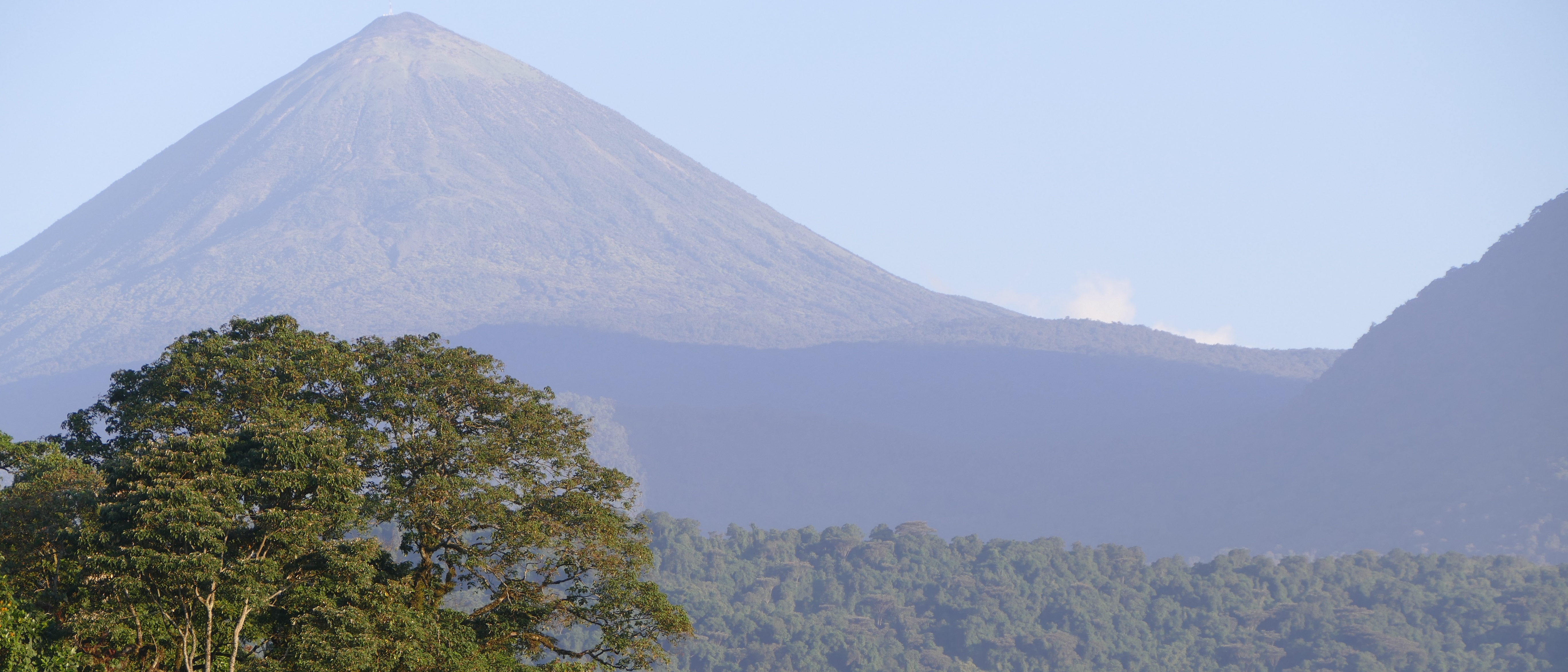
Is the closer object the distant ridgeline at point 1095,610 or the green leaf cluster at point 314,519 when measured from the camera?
the green leaf cluster at point 314,519

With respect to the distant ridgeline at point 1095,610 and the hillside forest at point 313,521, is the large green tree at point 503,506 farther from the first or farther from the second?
the distant ridgeline at point 1095,610

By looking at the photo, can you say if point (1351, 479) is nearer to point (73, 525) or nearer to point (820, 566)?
point (820, 566)

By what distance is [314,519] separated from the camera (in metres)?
25.8

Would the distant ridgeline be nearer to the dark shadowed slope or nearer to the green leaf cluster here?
the dark shadowed slope

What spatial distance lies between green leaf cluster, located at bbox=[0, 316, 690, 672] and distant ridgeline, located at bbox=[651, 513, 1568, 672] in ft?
241

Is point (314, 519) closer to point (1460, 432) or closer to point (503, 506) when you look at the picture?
point (503, 506)

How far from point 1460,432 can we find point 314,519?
178 meters

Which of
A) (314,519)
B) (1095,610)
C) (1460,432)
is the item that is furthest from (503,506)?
(1460,432)

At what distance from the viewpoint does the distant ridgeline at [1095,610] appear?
103312mm

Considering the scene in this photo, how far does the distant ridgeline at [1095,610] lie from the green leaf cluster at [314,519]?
73328 mm

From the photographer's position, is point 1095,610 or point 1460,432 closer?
point 1095,610

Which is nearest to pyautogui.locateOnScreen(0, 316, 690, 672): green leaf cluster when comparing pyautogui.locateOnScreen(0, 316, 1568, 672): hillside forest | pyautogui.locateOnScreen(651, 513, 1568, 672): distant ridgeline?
pyautogui.locateOnScreen(0, 316, 1568, 672): hillside forest

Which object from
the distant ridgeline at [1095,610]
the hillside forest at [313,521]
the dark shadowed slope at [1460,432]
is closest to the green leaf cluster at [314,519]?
the hillside forest at [313,521]

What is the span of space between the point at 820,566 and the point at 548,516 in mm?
91693
